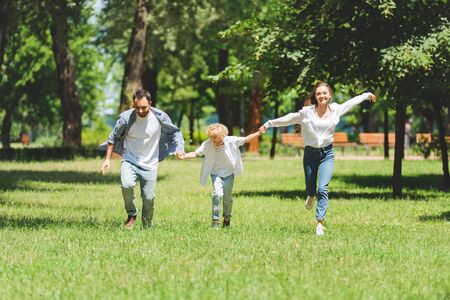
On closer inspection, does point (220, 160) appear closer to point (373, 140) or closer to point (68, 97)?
point (68, 97)

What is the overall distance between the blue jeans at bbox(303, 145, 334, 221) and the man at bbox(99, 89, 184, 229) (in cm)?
171

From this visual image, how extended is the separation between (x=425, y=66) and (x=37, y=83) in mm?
49534

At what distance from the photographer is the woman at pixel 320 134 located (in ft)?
40.5

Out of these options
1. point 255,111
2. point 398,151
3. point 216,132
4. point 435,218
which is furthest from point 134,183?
point 255,111

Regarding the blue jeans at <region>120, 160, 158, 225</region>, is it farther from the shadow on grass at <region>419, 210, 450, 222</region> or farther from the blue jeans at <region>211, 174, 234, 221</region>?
the shadow on grass at <region>419, 210, 450, 222</region>

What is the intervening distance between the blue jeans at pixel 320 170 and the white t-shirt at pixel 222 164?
104 centimetres

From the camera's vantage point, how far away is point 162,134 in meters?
12.9

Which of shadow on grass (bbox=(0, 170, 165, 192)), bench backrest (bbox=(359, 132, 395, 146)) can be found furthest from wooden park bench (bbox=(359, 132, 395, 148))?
shadow on grass (bbox=(0, 170, 165, 192))

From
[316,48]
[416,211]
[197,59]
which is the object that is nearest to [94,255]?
[416,211]

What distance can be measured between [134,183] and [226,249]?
120 inches

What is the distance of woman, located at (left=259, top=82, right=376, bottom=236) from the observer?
40.5ft

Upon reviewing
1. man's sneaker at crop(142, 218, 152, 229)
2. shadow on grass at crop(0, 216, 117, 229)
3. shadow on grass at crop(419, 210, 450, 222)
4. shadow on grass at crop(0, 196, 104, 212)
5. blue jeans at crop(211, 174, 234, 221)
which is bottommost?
shadow on grass at crop(0, 196, 104, 212)

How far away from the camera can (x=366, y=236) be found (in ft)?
39.3

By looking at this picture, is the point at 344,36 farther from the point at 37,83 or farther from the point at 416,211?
the point at 37,83
